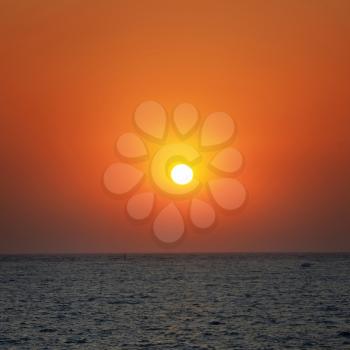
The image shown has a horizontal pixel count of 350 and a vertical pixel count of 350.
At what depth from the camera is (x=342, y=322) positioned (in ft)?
237

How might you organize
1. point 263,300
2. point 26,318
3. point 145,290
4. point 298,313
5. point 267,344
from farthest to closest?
1. point 145,290
2. point 263,300
3. point 298,313
4. point 26,318
5. point 267,344

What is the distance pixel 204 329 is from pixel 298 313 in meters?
18.8

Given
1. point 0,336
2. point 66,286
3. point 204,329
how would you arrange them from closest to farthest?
1. point 0,336
2. point 204,329
3. point 66,286

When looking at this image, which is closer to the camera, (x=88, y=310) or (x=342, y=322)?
(x=342, y=322)

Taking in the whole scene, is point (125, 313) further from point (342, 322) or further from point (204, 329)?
point (342, 322)

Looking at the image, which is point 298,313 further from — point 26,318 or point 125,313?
point 26,318

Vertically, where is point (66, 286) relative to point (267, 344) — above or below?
above

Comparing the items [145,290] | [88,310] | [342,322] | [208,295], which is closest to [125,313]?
[88,310]

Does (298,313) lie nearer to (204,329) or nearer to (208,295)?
(204,329)

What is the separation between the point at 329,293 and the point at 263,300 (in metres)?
18.1

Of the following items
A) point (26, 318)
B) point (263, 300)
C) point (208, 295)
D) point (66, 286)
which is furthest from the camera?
point (66, 286)

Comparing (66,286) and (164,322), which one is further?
(66,286)

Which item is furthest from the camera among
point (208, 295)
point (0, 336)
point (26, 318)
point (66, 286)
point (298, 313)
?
point (66, 286)

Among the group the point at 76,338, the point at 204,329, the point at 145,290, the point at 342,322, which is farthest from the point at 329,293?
the point at 76,338
